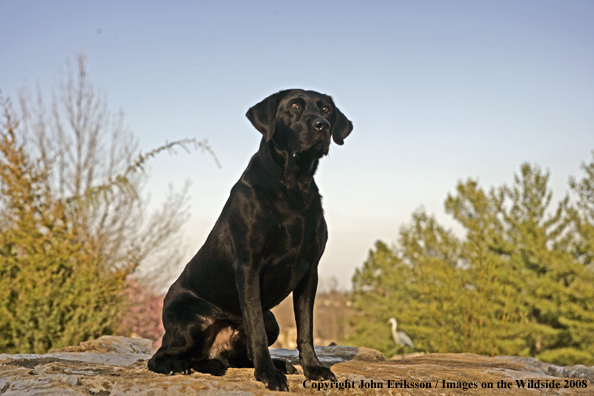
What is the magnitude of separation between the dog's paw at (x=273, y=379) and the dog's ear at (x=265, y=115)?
1554mm

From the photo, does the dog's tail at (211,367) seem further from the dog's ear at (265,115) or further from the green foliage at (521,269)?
the green foliage at (521,269)

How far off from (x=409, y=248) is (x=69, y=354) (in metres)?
21.4

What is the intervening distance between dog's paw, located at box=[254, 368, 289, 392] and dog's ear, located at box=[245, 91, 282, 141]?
5.10 feet

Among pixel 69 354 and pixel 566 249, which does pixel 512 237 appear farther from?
pixel 69 354

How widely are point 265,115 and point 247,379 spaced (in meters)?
1.79

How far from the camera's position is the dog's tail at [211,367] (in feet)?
10.4

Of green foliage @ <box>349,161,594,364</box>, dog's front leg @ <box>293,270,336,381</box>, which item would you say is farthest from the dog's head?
green foliage @ <box>349,161,594,364</box>

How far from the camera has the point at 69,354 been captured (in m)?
4.18

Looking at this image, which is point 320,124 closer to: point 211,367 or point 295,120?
point 295,120

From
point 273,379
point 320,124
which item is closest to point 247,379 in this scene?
point 273,379

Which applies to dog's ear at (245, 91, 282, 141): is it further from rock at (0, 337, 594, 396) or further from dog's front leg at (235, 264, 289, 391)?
rock at (0, 337, 594, 396)

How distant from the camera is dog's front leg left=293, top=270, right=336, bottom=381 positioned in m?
3.08

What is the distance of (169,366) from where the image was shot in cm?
320

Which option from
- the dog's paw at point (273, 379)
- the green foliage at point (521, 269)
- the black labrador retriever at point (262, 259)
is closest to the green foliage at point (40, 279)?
the black labrador retriever at point (262, 259)
